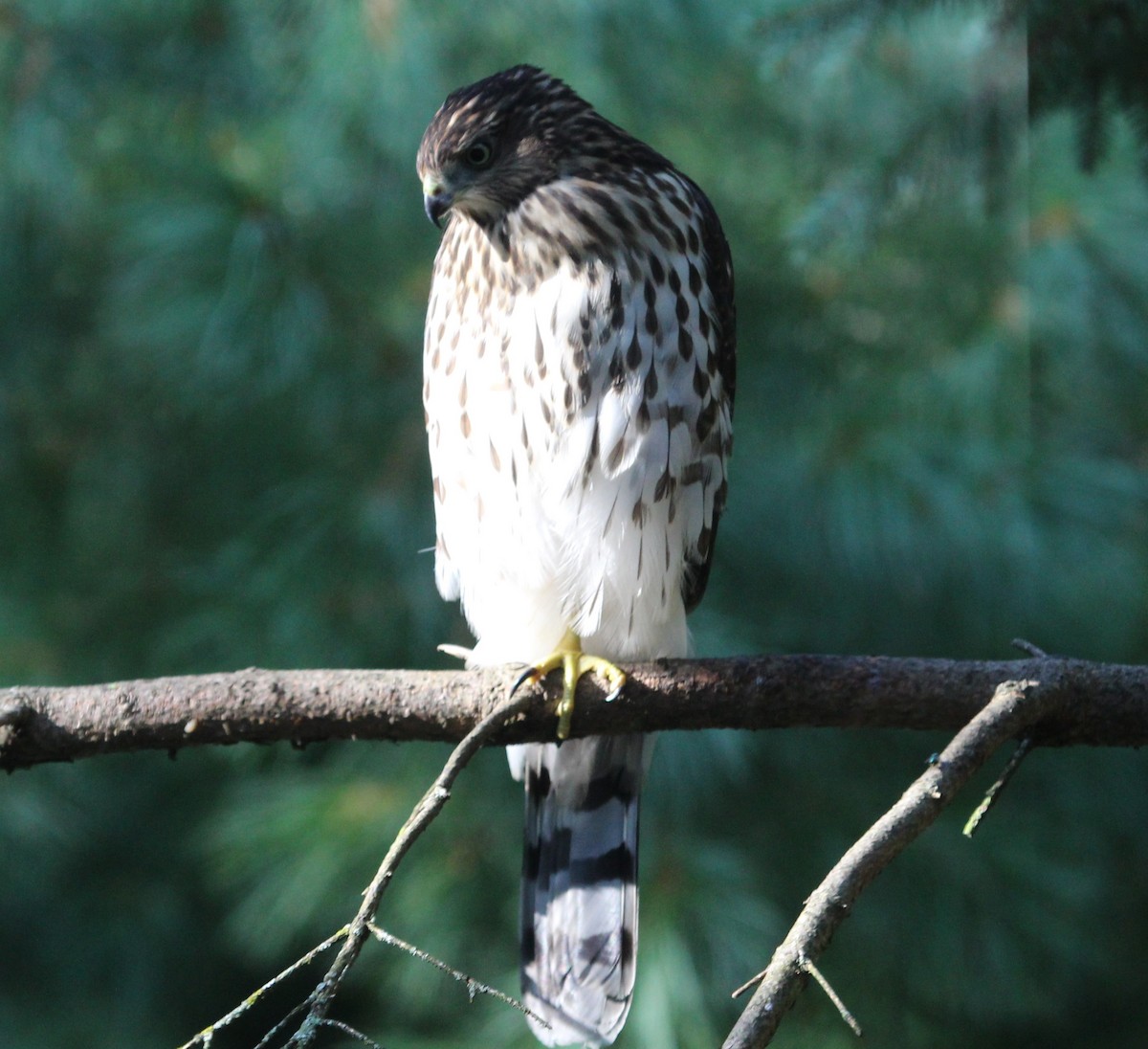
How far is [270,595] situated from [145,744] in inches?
78.2

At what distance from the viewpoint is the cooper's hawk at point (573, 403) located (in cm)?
198

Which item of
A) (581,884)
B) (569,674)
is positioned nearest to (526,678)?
(569,674)

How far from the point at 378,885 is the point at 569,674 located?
68cm

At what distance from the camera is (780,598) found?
388cm

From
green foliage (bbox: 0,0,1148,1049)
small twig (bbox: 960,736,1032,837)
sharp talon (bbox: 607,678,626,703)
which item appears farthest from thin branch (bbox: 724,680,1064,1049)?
green foliage (bbox: 0,0,1148,1049)

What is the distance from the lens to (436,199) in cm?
194

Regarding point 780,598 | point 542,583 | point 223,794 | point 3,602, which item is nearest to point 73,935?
point 223,794

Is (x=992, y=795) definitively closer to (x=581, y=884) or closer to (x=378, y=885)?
(x=378, y=885)

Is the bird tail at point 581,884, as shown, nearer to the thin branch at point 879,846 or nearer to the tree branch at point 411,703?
the tree branch at point 411,703

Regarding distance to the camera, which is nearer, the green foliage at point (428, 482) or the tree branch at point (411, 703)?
the tree branch at point (411, 703)

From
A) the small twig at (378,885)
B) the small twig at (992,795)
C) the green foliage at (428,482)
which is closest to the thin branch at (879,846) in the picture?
the small twig at (992,795)

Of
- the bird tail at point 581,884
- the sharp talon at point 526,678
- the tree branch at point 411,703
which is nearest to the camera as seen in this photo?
the tree branch at point 411,703

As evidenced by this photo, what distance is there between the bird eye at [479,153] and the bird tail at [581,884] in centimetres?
96

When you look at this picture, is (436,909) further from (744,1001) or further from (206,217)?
(206,217)
